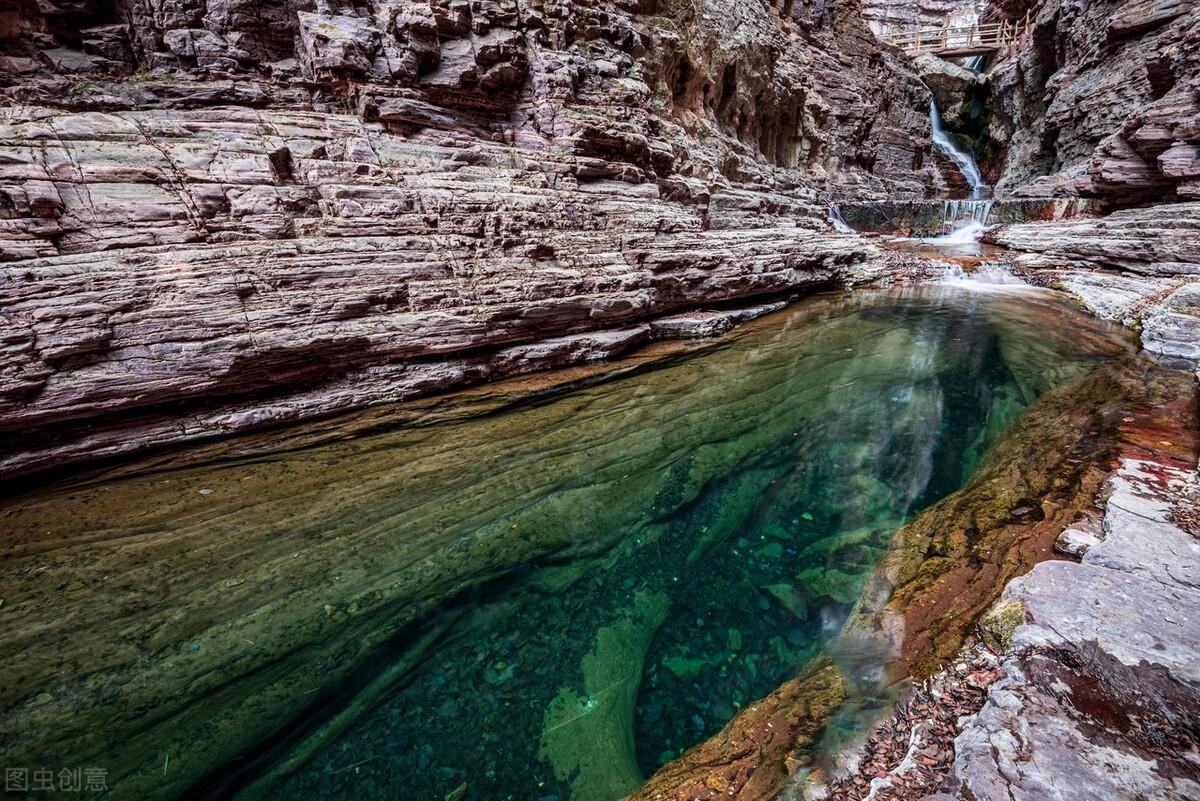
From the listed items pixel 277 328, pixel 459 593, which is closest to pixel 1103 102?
pixel 459 593

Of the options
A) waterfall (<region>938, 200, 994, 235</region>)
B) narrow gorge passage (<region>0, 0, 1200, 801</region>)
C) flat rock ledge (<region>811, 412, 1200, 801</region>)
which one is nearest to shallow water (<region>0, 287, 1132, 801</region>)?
narrow gorge passage (<region>0, 0, 1200, 801</region>)

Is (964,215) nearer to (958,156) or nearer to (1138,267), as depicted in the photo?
(1138,267)

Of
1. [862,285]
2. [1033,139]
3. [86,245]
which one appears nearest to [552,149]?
[86,245]

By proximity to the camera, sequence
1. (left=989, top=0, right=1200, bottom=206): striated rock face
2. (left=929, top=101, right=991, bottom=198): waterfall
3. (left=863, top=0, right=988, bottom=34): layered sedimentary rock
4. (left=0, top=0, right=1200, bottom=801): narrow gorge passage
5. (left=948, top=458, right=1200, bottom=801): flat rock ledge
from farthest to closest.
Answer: (left=863, top=0, right=988, bottom=34): layered sedimentary rock → (left=929, top=101, right=991, bottom=198): waterfall → (left=989, top=0, right=1200, bottom=206): striated rock face → (left=0, top=0, right=1200, bottom=801): narrow gorge passage → (left=948, top=458, right=1200, bottom=801): flat rock ledge

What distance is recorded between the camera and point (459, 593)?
3.75 meters

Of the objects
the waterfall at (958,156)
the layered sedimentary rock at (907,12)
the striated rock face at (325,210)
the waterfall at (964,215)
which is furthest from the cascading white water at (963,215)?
the layered sedimentary rock at (907,12)

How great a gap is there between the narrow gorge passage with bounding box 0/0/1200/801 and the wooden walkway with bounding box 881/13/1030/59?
27.3 metres

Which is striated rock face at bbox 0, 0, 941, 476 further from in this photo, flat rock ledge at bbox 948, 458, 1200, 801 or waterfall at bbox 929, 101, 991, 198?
waterfall at bbox 929, 101, 991, 198

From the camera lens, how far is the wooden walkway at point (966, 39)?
30320 mm

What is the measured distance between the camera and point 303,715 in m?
2.87

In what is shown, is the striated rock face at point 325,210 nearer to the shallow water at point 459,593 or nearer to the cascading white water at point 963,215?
the shallow water at point 459,593

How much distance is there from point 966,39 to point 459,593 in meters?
49.5

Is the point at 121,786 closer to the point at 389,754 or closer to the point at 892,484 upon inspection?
the point at 389,754

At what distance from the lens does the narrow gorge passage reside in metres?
2.56
